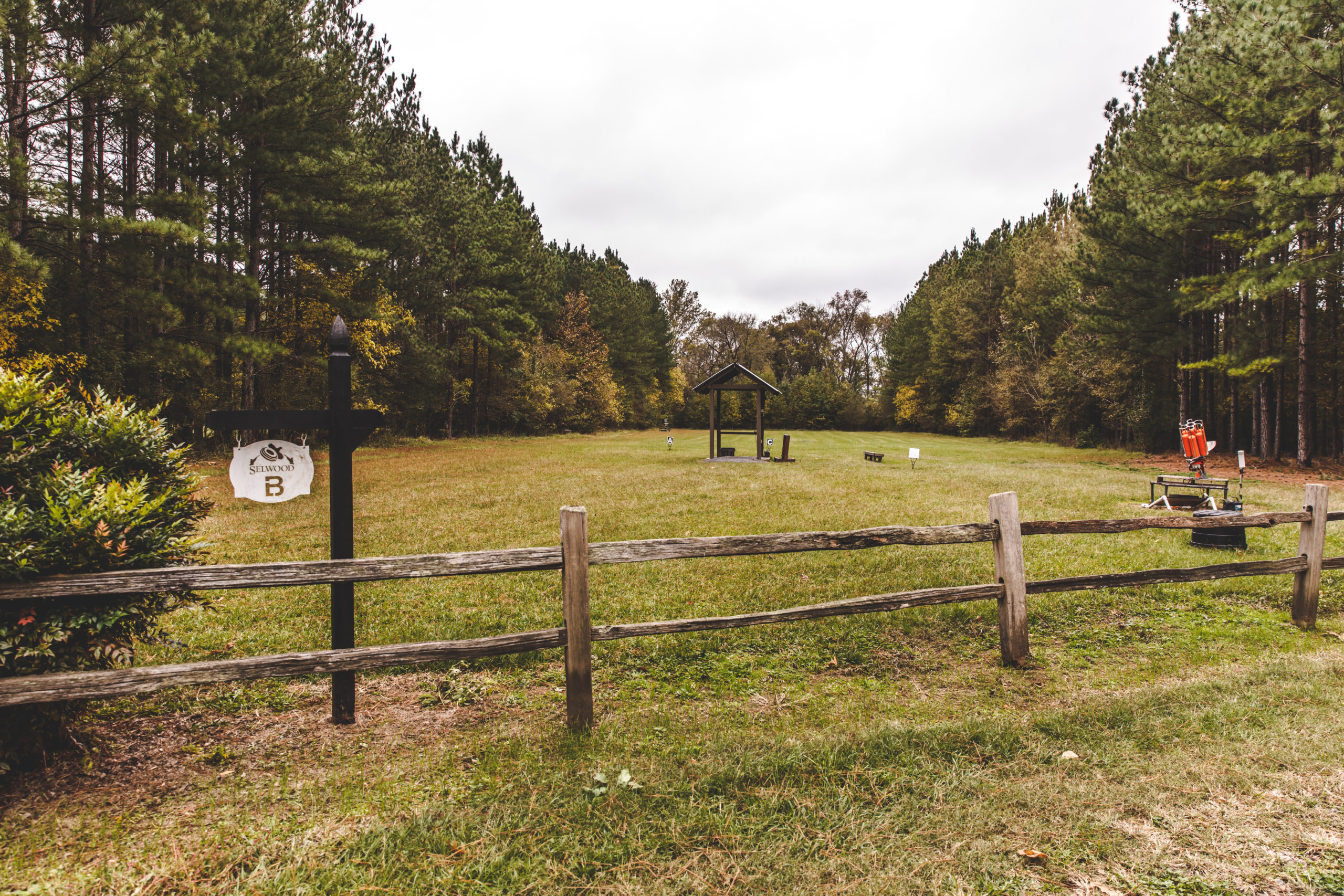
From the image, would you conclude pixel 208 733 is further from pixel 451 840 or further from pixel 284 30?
pixel 284 30

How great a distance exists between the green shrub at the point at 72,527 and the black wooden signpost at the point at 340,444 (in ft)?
1.72

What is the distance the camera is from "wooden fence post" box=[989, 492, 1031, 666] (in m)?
4.59

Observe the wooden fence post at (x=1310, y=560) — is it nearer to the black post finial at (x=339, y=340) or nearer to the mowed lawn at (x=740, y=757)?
the mowed lawn at (x=740, y=757)

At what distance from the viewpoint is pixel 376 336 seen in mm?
29344

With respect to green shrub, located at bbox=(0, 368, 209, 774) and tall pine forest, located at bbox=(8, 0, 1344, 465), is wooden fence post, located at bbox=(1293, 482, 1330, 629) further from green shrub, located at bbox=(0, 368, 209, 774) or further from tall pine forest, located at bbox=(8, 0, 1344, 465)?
tall pine forest, located at bbox=(8, 0, 1344, 465)

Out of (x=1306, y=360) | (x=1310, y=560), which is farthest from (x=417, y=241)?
(x=1306, y=360)

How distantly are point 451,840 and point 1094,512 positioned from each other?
12452 millimetres

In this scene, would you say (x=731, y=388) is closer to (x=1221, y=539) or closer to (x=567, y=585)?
(x=1221, y=539)

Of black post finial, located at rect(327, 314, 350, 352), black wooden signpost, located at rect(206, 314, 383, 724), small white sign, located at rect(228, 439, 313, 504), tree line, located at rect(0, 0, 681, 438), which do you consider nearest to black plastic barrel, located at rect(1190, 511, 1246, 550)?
black wooden signpost, located at rect(206, 314, 383, 724)

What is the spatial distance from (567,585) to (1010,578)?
11.3 ft

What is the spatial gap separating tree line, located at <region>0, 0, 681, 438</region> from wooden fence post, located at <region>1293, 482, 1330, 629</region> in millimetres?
12948

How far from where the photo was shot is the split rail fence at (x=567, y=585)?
2857 mm

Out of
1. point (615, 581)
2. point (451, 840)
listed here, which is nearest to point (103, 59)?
point (615, 581)

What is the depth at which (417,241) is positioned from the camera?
2827 cm
